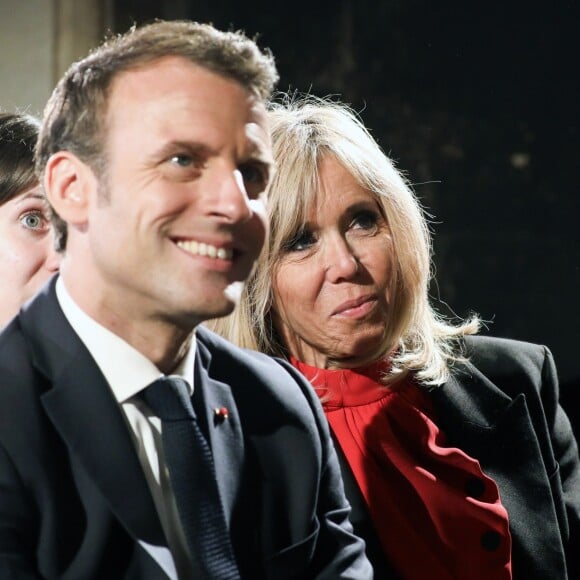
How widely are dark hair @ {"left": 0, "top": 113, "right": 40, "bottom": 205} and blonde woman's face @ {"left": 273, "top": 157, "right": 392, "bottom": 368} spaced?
446 millimetres

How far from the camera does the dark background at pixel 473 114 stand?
10.3 ft

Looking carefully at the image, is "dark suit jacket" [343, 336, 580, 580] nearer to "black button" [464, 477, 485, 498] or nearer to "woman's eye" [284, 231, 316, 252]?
"black button" [464, 477, 485, 498]

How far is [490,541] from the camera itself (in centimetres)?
181

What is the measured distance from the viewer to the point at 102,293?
1.09 metres

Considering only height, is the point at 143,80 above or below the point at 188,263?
above

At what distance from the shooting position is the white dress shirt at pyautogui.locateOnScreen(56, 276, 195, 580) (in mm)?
1105

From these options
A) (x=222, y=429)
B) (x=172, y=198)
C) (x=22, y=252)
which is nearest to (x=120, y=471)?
(x=222, y=429)

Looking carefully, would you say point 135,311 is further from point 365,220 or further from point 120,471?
point 365,220

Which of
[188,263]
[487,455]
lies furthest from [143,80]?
[487,455]

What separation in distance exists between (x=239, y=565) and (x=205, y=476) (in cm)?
12

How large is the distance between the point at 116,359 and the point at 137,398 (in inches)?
1.9

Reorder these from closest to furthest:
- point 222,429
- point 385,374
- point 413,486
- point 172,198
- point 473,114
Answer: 1. point 172,198
2. point 222,429
3. point 413,486
4. point 385,374
5. point 473,114

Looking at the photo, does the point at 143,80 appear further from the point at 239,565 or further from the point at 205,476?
the point at 239,565

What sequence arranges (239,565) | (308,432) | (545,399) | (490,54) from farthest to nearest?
(490,54)
(545,399)
(308,432)
(239,565)
